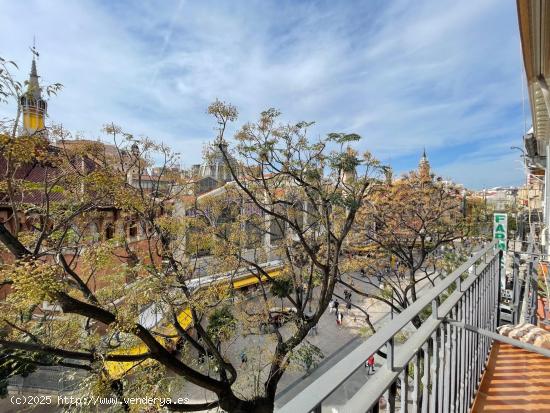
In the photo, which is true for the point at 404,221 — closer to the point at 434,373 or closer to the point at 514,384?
the point at 514,384

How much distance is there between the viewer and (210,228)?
9.23 metres

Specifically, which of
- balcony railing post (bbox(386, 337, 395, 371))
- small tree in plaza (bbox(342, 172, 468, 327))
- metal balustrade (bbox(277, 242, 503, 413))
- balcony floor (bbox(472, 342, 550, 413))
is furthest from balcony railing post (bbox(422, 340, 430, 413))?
small tree in plaza (bbox(342, 172, 468, 327))

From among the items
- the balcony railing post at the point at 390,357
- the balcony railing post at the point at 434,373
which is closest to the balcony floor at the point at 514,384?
the balcony railing post at the point at 434,373

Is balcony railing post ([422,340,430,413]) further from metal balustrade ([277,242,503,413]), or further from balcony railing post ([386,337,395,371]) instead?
balcony railing post ([386,337,395,371])

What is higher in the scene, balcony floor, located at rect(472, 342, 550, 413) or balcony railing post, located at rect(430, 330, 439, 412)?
balcony railing post, located at rect(430, 330, 439, 412)

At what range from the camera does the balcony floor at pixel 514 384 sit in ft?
7.70

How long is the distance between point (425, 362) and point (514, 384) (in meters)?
1.73

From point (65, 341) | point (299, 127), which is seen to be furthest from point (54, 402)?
point (299, 127)

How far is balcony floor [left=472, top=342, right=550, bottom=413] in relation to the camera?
2348 millimetres

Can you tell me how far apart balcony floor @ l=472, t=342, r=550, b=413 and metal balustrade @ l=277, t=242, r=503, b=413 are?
10 cm

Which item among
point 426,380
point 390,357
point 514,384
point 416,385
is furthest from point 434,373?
point 514,384

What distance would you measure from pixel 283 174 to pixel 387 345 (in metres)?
7.84

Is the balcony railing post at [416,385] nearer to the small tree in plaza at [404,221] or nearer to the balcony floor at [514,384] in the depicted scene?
the balcony floor at [514,384]

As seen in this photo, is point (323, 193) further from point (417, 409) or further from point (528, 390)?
point (417, 409)
